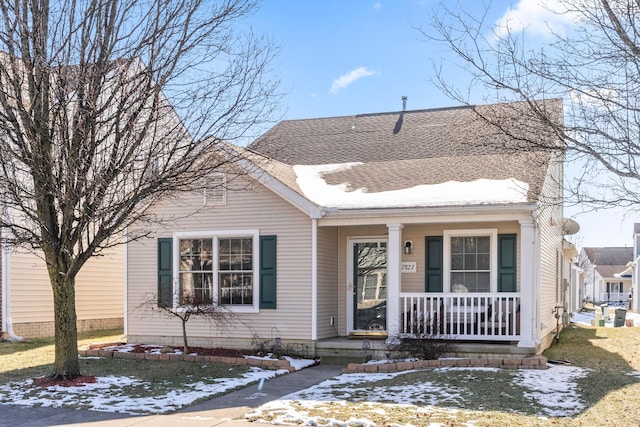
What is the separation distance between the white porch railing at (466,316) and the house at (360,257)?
0.03 m

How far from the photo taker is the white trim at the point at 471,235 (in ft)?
40.3

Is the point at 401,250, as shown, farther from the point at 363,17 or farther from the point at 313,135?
the point at 313,135

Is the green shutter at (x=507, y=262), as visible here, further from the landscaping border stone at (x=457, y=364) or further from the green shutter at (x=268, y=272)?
the green shutter at (x=268, y=272)

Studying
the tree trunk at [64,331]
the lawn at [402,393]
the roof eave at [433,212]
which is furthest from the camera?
the roof eave at [433,212]

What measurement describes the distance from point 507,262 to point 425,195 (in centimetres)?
198

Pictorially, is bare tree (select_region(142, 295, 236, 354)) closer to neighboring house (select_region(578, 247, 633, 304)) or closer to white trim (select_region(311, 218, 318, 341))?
white trim (select_region(311, 218, 318, 341))

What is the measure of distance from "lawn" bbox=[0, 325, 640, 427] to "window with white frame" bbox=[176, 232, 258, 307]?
85.4 inches

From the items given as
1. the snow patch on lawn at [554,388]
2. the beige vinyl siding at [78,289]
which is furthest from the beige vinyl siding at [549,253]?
the beige vinyl siding at [78,289]

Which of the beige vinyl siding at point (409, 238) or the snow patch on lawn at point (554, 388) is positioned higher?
the beige vinyl siding at point (409, 238)

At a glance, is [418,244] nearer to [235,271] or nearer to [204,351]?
[235,271]

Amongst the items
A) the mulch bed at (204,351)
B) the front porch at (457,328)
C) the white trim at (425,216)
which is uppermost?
the white trim at (425,216)

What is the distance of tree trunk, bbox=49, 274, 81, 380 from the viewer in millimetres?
9617

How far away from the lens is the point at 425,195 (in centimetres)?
1237

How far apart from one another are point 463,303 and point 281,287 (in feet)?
11.5
